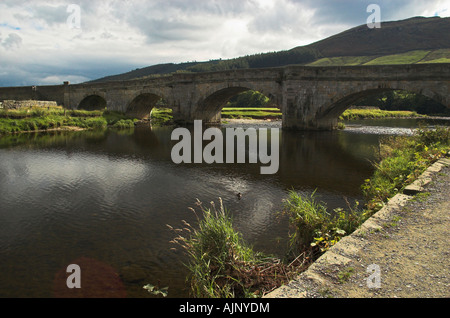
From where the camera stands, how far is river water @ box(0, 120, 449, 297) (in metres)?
6.61

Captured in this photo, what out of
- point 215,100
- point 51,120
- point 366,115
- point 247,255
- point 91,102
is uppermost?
point 91,102

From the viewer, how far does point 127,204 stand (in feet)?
34.9

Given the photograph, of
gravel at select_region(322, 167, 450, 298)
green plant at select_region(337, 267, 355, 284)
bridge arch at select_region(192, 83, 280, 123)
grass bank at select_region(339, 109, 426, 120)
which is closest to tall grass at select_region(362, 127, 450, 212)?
gravel at select_region(322, 167, 450, 298)

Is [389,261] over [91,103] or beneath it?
beneath

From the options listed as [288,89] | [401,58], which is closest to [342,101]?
[288,89]

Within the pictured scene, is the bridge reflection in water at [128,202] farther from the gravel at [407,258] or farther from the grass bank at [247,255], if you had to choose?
the gravel at [407,258]

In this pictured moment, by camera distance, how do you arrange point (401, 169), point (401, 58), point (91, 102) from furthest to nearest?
1. point (401, 58)
2. point (91, 102)
3. point (401, 169)

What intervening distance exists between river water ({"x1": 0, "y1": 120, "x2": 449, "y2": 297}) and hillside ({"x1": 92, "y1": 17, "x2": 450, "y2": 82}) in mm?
123668

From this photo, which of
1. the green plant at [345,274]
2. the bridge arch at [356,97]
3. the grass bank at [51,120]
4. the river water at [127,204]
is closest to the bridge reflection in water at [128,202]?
the river water at [127,204]

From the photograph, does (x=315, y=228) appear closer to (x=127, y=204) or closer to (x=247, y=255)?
(x=247, y=255)

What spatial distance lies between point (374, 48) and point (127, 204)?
15963cm

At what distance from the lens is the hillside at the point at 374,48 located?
420 ft
